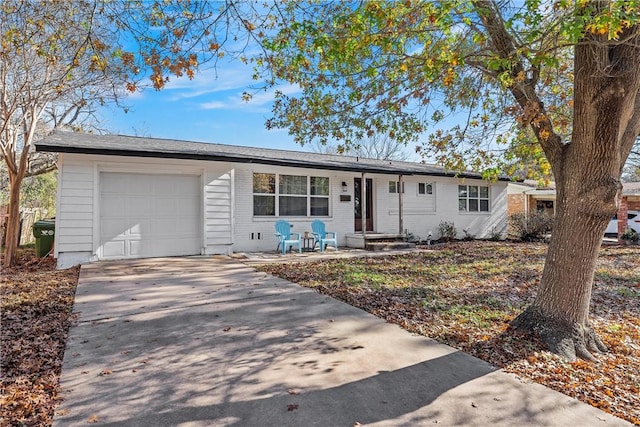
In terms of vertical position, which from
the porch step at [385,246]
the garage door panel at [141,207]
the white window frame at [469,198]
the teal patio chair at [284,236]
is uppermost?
the white window frame at [469,198]

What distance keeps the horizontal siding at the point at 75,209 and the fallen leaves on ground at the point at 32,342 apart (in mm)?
1314

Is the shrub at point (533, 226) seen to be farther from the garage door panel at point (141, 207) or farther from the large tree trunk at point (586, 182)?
the garage door panel at point (141, 207)

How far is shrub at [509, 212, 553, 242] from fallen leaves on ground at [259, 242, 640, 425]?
17.7 feet

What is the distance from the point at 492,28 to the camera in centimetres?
418

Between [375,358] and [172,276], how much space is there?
16.2 ft

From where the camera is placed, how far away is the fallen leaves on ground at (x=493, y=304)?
324 centimetres

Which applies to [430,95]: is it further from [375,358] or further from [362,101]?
[375,358]

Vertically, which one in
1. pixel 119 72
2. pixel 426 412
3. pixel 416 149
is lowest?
pixel 426 412

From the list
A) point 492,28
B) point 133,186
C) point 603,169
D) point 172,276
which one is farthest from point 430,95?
point 133,186

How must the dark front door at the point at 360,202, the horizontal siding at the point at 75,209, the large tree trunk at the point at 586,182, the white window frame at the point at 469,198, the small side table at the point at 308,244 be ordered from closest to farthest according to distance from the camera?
the large tree trunk at the point at 586,182, the horizontal siding at the point at 75,209, the small side table at the point at 308,244, the dark front door at the point at 360,202, the white window frame at the point at 469,198

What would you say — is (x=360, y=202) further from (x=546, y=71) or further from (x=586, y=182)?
(x=586, y=182)

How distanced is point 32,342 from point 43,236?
25.2 ft

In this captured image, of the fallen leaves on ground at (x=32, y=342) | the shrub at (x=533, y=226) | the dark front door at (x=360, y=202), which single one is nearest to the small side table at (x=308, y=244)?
the dark front door at (x=360, y=202)

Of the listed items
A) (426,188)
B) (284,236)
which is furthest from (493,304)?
(426,188)
